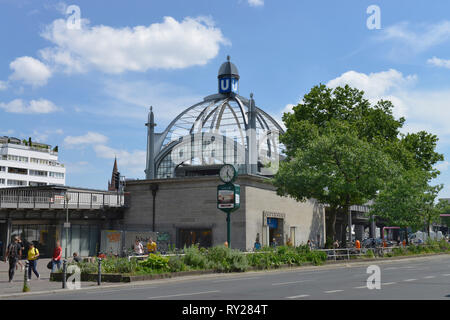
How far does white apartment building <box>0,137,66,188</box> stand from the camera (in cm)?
10488

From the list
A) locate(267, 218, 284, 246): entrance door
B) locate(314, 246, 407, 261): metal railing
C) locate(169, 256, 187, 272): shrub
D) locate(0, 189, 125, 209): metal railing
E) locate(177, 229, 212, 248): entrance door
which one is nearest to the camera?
locate(169, 256, 187, 272): shrub

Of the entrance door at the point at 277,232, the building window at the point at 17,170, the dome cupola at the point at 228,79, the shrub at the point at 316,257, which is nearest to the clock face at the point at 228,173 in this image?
the shrub at the point at 316,257

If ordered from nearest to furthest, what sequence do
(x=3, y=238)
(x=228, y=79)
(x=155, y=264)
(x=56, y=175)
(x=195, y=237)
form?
(x=155, y=264) → (x=3, y=238) → (x=195, y=237) → (x=228, y=79) → (x=56, y=175)

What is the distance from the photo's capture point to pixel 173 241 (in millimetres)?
44781

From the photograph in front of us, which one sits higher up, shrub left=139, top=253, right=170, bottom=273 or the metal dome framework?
the metal dome framework

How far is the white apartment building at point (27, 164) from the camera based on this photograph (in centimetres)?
10488

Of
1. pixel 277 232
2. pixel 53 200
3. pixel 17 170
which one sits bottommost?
pixel 277 232

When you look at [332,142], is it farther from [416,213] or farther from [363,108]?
[416,213]

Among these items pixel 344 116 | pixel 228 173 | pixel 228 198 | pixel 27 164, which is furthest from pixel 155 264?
pixel 27 164

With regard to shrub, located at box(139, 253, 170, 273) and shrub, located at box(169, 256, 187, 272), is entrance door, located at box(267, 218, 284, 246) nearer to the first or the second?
shrub, located at box(169, 256, 187, 272)

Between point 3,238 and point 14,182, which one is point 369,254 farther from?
point 14,182

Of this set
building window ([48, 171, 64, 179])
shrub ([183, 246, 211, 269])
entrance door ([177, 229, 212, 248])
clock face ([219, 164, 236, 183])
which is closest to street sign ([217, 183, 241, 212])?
clock face ([219, 164, 236, 183])

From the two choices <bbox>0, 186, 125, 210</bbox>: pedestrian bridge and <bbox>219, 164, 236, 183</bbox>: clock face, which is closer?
<bbox>219, 164, 236, 183</bbox>: clock face

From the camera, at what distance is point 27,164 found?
10875 cm
